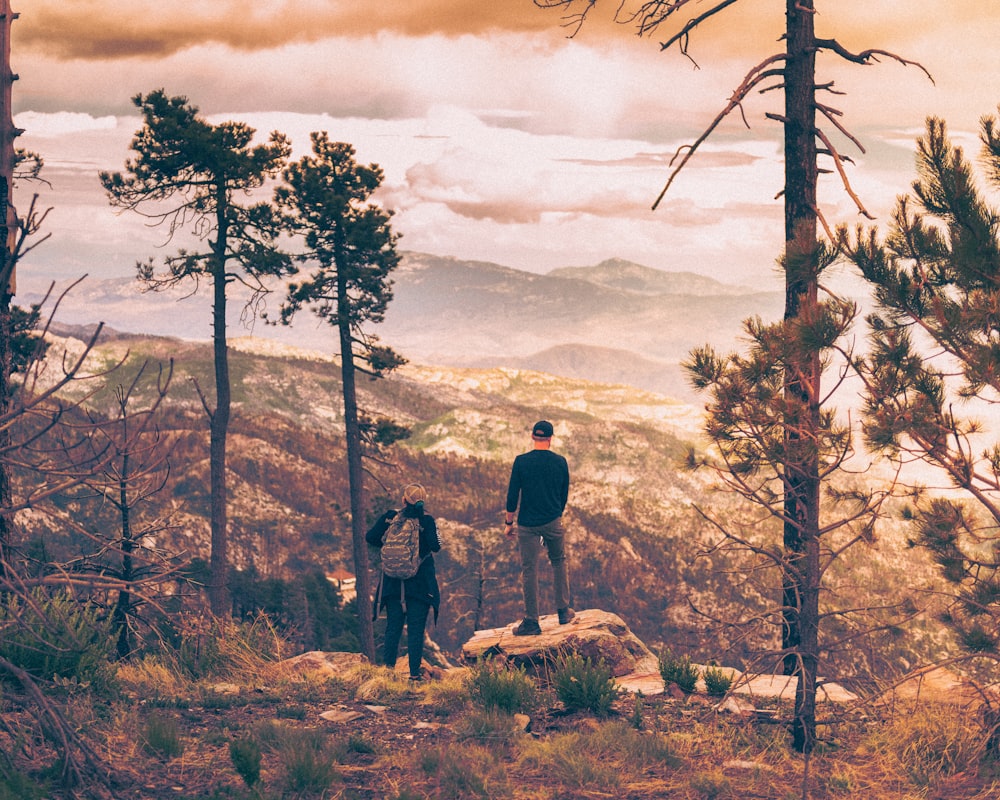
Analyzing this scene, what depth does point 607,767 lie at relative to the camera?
7328 mm

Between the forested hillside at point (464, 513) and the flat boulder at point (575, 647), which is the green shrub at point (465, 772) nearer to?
the forested hillside at point (464, 513)

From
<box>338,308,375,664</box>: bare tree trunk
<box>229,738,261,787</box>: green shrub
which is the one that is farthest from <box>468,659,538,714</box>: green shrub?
<box>338,308,375,664</box>: bare tree trunk

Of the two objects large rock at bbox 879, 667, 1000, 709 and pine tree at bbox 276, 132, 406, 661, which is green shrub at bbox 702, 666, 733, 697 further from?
pine tree at bbox 276, 132, 406, 661

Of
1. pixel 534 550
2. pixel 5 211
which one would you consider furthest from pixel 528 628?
pixel 5 211

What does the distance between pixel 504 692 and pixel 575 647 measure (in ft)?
6.76

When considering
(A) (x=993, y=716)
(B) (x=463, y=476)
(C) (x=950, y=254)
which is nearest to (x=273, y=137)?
(C) (x=950, y=254)

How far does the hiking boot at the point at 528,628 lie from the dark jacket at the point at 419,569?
1196 mm

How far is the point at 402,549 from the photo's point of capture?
1062cm

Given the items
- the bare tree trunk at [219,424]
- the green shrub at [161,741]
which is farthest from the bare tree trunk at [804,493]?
the bare tree trunk at [219,424]

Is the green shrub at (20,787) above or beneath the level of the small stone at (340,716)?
above

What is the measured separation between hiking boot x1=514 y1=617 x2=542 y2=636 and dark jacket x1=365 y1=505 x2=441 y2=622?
3.93 feet

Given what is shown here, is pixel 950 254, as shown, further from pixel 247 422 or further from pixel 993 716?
pixel 247 422

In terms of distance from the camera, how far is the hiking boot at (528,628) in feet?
37.2

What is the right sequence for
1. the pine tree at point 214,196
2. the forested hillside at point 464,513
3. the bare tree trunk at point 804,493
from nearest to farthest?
1. the bare tree trunk at point 804,493
2. the pine tree at point 214,196
3. the forested hillside at point 464,513
